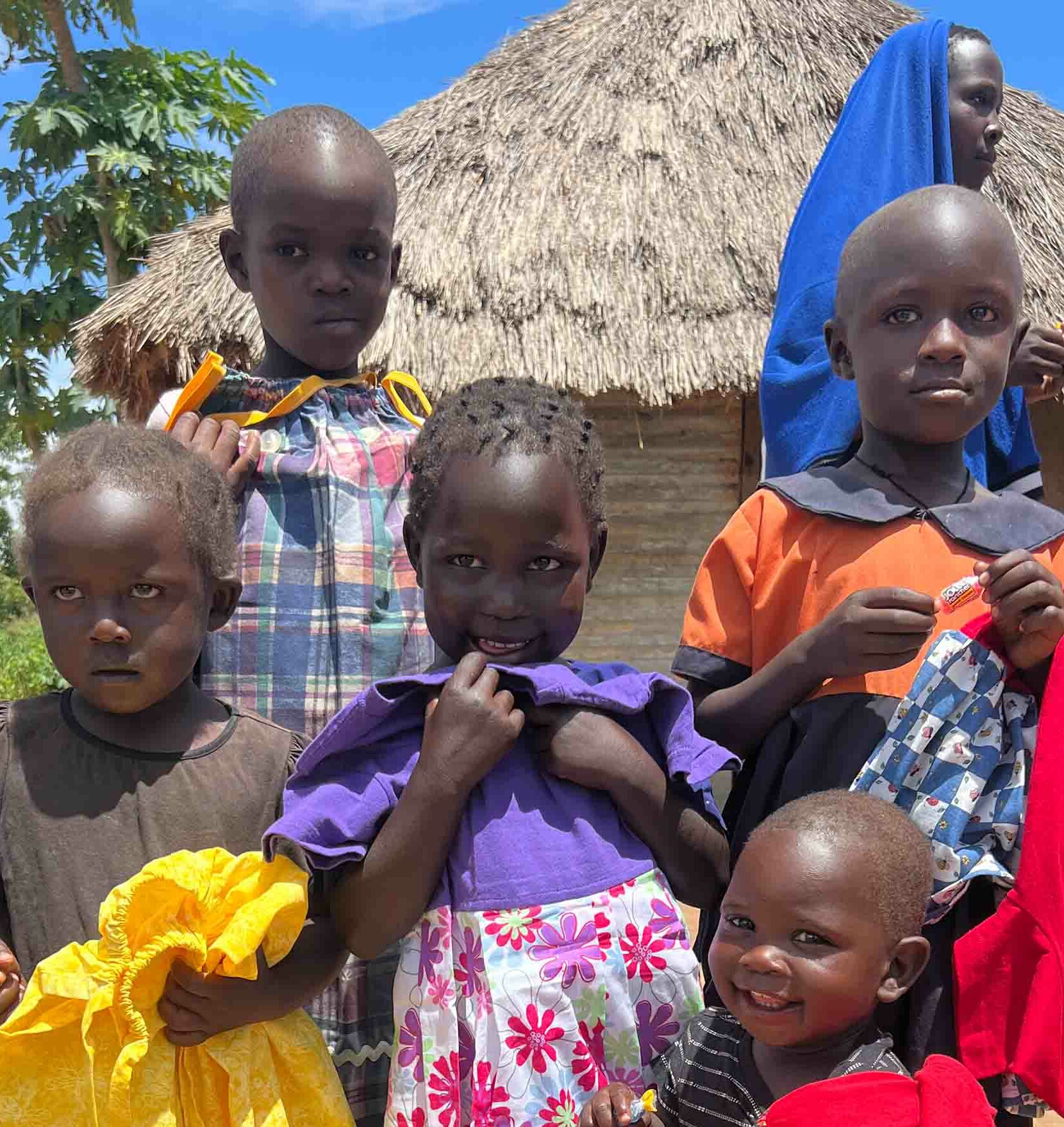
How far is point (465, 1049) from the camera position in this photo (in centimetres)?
160

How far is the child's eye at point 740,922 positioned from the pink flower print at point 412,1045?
16.0 inches

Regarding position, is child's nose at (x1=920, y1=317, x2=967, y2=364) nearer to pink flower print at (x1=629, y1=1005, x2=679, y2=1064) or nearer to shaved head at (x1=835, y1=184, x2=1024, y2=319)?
shaved head at (x1=835, y1=184, x2=1024, y2=319)

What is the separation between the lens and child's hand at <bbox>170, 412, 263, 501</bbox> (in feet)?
6.51

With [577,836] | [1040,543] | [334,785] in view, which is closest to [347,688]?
[334,785]

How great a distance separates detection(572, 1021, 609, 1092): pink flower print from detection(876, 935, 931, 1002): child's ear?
1.14 ft

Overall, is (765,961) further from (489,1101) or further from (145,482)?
(145,482)

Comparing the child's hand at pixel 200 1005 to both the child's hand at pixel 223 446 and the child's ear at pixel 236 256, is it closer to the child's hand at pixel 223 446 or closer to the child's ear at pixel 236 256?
the child's hand at pixel 223 446

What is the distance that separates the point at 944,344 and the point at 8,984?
1.48 meters

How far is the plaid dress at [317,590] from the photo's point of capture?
2.06m

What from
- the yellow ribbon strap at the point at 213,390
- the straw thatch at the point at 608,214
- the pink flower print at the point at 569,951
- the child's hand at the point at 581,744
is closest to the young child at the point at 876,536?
the child's hand at the point at 581,744

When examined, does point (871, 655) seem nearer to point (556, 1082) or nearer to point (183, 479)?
point (556, 1082)

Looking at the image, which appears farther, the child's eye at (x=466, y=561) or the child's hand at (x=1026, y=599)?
the child's eye at (x=466, y=561)

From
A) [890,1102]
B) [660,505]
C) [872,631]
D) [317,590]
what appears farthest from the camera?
[660,505]

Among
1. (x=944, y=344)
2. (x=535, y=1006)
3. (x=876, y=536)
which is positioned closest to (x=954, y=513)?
(x=876, y=536)
